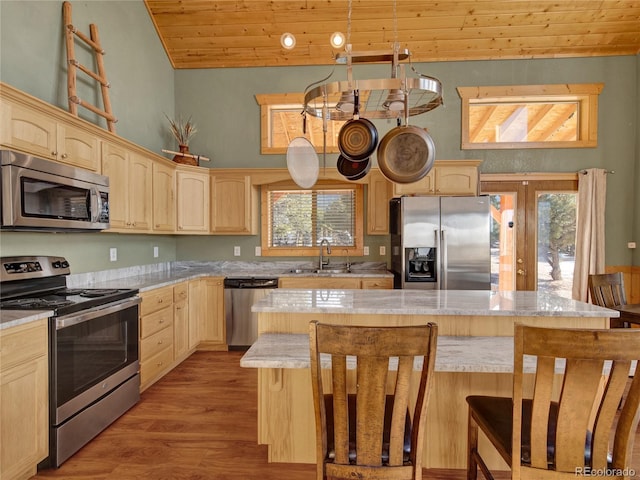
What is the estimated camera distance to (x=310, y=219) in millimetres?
5074

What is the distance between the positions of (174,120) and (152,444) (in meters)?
4.05

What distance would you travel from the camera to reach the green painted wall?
3910 mm

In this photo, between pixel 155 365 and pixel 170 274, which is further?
pixel 170 274

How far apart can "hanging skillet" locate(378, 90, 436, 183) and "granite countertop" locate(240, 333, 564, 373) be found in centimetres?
98

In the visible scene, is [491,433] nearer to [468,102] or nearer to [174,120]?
[468,102]

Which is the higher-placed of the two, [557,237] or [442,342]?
[557,237]

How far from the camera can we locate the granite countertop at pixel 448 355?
68.8 inches

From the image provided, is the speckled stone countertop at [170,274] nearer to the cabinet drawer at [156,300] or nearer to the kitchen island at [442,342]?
the cabinet drawer at [156,300]

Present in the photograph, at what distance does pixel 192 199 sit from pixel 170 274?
37.3 inches

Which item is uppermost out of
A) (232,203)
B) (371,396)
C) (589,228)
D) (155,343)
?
(232,203)

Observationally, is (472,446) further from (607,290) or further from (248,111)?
(248,111)

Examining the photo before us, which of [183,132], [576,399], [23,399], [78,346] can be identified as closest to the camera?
[576,399]

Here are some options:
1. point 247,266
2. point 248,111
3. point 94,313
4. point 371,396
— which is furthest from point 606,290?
point 248,111

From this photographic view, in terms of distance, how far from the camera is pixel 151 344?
10.8 ft
